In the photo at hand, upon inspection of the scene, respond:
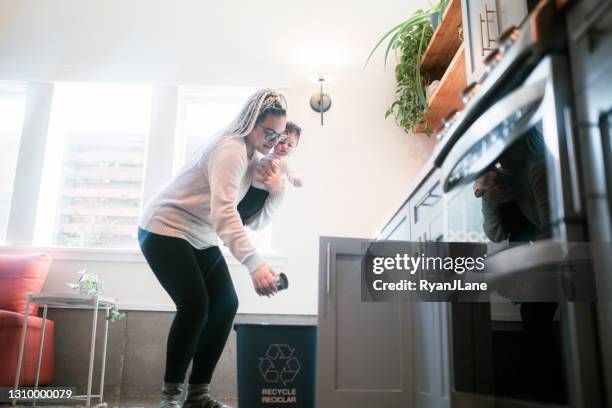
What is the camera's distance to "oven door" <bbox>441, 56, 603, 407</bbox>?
642 mm

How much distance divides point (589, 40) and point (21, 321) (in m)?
2.83

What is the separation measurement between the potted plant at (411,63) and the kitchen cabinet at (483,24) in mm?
1127

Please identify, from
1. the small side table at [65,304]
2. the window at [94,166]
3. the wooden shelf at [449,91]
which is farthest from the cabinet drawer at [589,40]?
the window at [94,166]

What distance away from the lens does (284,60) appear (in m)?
3.44

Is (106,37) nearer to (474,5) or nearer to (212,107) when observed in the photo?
(212,107)

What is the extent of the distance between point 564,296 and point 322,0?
125 inches

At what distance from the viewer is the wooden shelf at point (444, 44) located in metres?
2.45

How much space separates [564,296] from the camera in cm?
67

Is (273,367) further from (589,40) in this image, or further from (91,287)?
(589,40)

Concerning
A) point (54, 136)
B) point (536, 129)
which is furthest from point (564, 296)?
point (54, 136)

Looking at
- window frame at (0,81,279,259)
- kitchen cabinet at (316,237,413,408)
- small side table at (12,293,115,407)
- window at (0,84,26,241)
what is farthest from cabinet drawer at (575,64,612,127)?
window at (0,84,26,241)

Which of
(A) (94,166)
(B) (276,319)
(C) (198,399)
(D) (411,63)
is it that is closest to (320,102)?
(D) (411,63)

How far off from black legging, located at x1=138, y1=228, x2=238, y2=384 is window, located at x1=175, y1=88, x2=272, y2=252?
1.80m

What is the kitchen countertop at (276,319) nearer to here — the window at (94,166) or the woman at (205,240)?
the window at (94,166)
